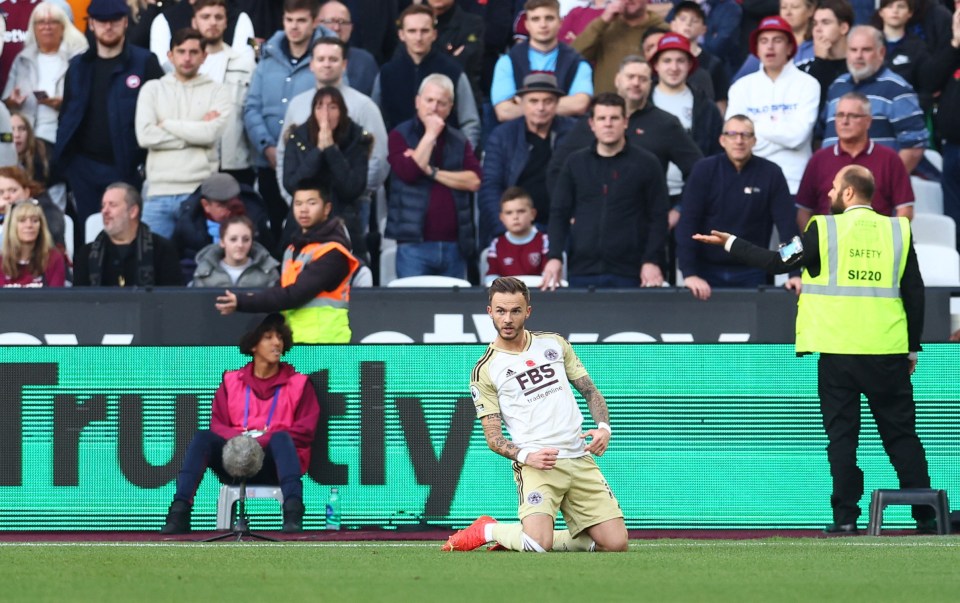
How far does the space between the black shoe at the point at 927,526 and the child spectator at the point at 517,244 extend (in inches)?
153

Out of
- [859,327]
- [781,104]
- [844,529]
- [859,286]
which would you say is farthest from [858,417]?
[781,104]

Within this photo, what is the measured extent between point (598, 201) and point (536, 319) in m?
1.29

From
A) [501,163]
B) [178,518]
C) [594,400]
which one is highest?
[501,163]

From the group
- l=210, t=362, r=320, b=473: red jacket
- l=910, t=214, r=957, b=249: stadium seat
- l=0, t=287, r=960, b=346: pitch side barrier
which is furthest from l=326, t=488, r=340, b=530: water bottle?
l=910, t=214, r=957, b=249: stadium seat

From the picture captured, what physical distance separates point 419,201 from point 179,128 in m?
2.05

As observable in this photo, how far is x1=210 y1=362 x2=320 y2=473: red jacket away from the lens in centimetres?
1120

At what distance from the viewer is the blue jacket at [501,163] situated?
46.4 ft

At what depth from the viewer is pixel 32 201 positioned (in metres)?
13.1

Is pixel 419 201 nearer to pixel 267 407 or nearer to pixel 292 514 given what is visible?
pixel 267 407

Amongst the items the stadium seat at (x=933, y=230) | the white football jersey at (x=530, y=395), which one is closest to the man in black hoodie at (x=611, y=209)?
the stadium seat at (x=933, y=230)

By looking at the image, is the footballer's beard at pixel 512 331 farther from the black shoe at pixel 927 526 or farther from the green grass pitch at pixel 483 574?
the black shoe at pixel 927 526

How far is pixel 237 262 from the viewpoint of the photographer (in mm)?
12914

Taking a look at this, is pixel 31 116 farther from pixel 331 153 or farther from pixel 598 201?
pixel 598 201

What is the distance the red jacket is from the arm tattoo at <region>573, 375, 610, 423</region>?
7.76 feet
